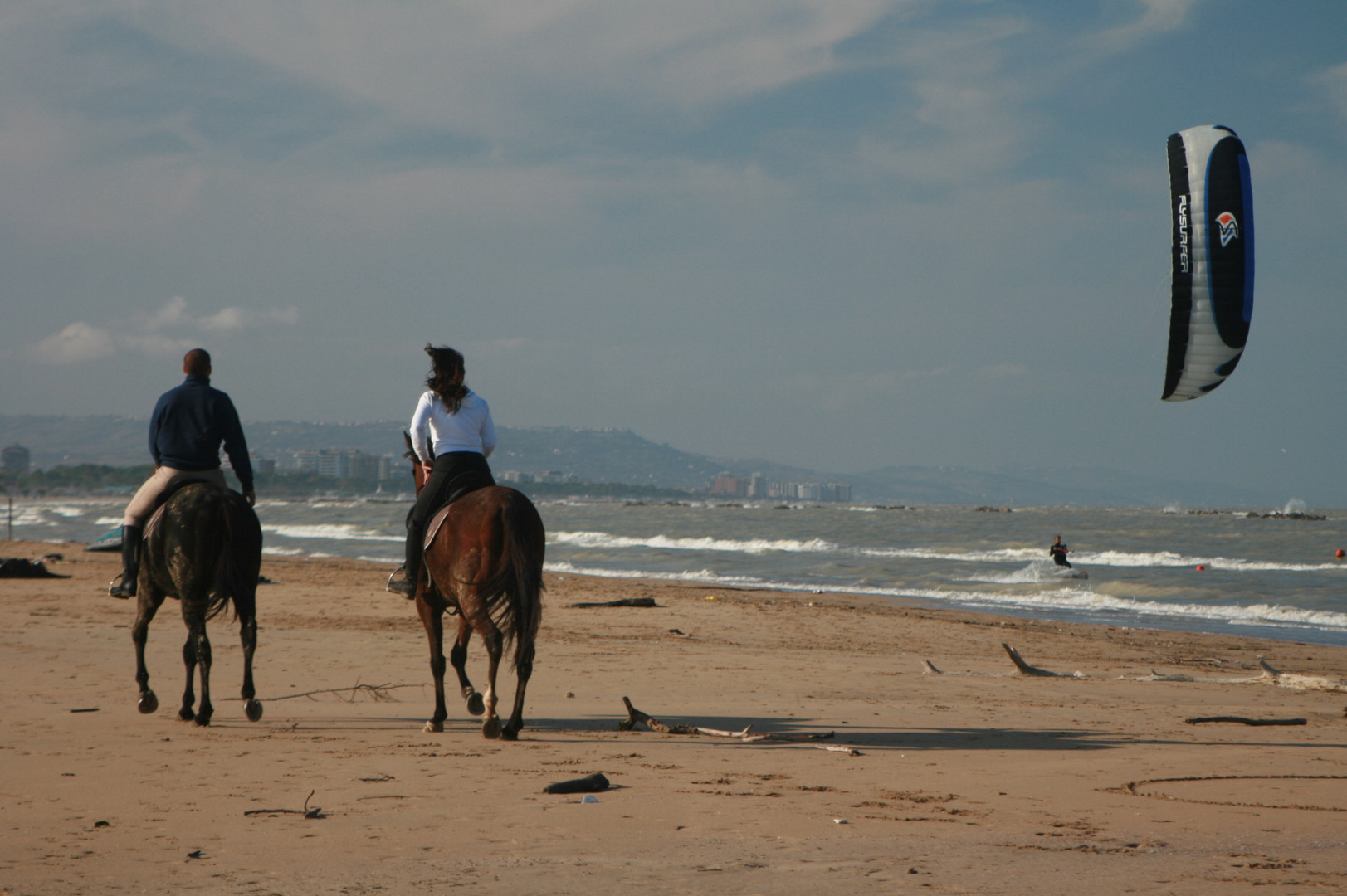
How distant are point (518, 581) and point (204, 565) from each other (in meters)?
2.34

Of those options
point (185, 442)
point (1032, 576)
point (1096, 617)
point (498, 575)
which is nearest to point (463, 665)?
point (498, 575)

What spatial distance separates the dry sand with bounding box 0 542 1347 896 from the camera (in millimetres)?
4078

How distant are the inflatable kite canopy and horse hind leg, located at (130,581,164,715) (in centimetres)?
1360

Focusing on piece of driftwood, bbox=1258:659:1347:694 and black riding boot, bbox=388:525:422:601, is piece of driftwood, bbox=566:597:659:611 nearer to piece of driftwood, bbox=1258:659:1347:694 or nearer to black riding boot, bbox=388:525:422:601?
piece of driftwood, bbox=1258:659:1347:694

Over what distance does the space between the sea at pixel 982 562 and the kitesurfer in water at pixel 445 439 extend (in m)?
16.3

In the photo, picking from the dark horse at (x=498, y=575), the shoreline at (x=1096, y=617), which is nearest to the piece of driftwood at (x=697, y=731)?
the dark horse at (x=498, y=575)

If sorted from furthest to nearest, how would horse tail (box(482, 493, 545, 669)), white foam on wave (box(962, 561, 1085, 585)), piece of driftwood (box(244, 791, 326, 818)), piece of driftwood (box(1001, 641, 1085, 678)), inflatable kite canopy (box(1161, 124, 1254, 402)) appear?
white foam on wave (box(962, 561, 1085, 585))
inflatable kite canopy (box(1161, 124, 1254, 402))
piece of driftwood (box(1001, 641, 1085, 678))
horse tail (box(482, 493, 545, 669))
piece of driftwood (box(244, 791, 326, 818))

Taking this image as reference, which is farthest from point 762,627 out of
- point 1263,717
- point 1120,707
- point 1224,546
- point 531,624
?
point 1224,546

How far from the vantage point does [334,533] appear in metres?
58.3

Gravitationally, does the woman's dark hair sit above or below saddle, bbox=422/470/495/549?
above

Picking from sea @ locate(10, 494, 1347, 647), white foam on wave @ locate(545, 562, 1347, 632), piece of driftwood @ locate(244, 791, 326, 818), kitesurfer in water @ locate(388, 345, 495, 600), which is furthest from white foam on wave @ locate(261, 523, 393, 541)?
piece of driftwood @ locate(244, 791, 326, 818)

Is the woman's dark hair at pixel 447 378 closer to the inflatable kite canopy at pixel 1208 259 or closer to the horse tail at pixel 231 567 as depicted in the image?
the horse tail at pixel 231 567

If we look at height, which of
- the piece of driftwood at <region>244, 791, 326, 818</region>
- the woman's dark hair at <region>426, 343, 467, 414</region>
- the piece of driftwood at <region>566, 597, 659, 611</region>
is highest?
the woman's dark hair at <region>426, 343, 467, 414</region>

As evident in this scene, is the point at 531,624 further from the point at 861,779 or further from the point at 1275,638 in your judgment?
the point at 1275,638
